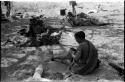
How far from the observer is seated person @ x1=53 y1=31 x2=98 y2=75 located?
4.51 metres

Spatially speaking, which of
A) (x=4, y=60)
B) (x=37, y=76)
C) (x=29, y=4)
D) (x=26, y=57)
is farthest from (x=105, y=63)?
(x=29, y=4)

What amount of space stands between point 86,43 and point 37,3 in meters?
20.5

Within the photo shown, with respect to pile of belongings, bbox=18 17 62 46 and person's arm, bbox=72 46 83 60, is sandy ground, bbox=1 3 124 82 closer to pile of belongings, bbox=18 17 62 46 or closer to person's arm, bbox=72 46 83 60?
pile of belongings, bbox=18 17 62 46

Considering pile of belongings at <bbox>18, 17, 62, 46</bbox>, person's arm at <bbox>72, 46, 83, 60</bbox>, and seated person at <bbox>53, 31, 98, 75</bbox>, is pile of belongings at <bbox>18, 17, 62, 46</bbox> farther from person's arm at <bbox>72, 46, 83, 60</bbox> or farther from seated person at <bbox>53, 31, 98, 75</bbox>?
person's arm at <bbox>72, 46, 83, 60</bbox>

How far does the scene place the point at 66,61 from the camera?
5328mm

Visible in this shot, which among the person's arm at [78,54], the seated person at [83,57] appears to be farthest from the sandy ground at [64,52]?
the person's arm at [78,54]

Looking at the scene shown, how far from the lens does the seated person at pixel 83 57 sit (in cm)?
451

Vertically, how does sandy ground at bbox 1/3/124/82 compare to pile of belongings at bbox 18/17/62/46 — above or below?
below

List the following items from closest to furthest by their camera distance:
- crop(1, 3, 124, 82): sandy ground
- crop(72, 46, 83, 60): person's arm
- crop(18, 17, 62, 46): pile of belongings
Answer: crop(72, 46, 83, 60): person's arm
crop(1, 3, 124, 82): sandy ground
crop(18, 17, 62, 46): pile of belongings

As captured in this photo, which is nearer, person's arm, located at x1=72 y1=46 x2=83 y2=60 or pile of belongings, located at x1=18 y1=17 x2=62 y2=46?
person's arm, located at x1=72 y1=46 x2=83 y2=60

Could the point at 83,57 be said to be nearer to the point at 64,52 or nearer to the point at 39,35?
the point at 64,52

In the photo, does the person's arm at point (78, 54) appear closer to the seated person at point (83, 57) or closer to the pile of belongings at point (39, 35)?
the seated person at point (83, 57)

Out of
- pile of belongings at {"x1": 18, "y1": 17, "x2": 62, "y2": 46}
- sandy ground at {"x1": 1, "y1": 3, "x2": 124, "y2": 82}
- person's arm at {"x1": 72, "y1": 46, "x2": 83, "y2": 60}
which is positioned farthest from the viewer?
pile of belongings at {"x1": 18, "y1": 17, "x2": 62, "y2": 46}

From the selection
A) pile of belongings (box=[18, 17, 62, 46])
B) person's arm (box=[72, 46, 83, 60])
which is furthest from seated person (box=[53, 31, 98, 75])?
pile of belongings (box=[18, 17, 62, 46])
